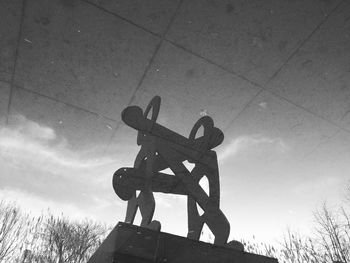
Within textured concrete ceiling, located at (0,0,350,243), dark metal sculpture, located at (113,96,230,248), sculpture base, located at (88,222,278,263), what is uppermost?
textured concrete ceiling, located at (0,0,350,243)

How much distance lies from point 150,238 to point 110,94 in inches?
103

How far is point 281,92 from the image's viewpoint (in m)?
3.48

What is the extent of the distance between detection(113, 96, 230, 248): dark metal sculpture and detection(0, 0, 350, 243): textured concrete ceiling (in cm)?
122

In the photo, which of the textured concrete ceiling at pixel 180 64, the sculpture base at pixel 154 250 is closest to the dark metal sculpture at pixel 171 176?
the sculpture base at pixel 154 250

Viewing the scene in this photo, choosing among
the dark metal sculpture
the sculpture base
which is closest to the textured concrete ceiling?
the dark metal sculpture

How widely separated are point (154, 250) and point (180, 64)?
2380mm

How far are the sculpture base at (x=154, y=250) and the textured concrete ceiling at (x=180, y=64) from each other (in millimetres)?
2206

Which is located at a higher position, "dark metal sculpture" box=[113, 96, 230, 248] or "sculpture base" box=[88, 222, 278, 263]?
"dark metal sculpture" box=[113, 96, 230, 248]

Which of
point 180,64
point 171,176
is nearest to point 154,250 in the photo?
point 171,176

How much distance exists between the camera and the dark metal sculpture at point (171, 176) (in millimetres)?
1715

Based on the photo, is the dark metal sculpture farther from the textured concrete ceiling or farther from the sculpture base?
the textured concrete ceiling

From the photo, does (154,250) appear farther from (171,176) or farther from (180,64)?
(180,64)

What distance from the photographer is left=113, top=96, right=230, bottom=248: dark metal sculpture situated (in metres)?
1.71

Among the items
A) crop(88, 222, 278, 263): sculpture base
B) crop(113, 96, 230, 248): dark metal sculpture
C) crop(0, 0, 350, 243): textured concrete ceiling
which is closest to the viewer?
crop(88, 222, 278, 263): sculpture base
